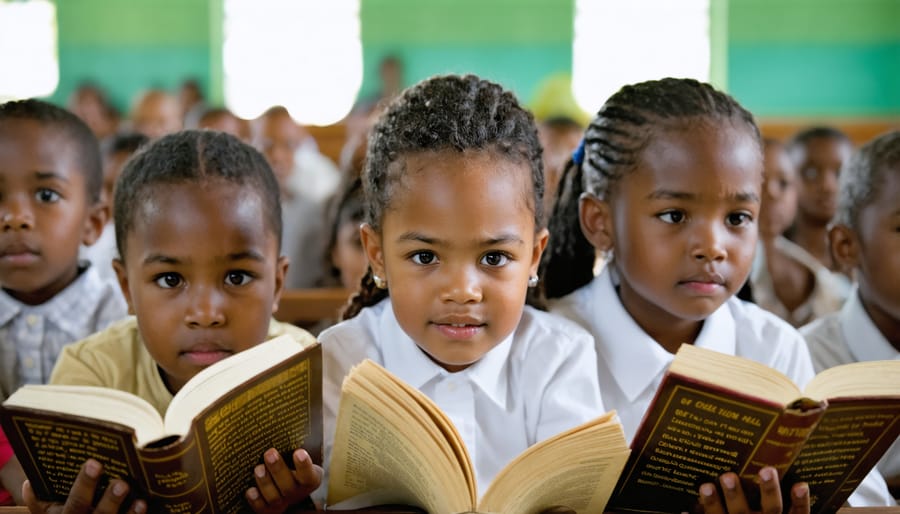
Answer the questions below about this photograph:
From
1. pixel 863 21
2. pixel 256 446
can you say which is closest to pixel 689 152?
pixel 256 446

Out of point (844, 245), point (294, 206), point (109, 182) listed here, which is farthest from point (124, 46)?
point (844, 245)

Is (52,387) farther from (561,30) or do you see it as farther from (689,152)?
(561,30)

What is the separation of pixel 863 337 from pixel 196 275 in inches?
45.2

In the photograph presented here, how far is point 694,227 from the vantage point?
4.30ft

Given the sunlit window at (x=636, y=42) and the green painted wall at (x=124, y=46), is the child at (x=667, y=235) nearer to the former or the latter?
the sunlit window at (x=636, y=42)

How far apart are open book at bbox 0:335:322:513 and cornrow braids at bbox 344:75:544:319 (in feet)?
1.12

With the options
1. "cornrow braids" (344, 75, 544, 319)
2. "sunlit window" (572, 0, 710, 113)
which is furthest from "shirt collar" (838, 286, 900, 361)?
"sunlit window" (572, 0, 710, 113)

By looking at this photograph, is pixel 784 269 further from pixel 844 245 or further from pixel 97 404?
pixel 97 404

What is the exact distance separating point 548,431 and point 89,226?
99 cm

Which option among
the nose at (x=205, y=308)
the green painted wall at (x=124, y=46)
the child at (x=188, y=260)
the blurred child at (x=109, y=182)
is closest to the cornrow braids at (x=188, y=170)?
the child at (x=188, y=260)

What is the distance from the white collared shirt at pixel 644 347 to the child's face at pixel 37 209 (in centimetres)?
92

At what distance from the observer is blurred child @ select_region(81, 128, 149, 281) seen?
8.86 ft

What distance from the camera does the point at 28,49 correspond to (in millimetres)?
9969

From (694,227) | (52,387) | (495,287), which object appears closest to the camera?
(52,387)
